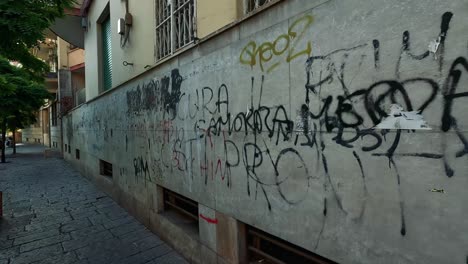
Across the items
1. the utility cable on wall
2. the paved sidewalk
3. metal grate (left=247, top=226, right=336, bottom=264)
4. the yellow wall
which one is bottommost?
the paved sidewalk

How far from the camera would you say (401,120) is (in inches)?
69.2

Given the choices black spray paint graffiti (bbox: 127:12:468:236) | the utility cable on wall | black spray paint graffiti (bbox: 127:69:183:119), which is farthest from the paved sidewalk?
the utility cable on wall

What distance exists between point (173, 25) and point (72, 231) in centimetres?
386

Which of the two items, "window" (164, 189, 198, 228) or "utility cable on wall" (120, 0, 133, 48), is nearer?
"window" (164, 189, 198, 228)

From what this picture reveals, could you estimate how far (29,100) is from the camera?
15.0m

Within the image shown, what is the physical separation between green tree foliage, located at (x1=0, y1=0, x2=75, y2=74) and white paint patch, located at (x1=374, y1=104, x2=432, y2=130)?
4.12 meters

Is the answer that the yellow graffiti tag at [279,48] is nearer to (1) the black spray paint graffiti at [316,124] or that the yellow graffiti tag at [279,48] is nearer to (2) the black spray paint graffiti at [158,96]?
(1) the black spray paint graffiti at [316,124]

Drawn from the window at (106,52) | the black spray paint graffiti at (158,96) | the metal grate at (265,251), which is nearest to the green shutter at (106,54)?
the window at (106,52)

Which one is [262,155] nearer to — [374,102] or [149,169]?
[374,102]

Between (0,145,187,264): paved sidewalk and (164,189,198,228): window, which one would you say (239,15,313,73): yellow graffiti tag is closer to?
(164,189,198,228): window

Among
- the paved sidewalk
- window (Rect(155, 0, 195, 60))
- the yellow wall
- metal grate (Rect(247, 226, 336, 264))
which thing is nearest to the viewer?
metal grate (Rect(247, 226, 336, 264))

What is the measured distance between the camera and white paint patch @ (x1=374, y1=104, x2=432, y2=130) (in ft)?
5.50

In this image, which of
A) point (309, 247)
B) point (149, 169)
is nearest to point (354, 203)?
point (309, 247)

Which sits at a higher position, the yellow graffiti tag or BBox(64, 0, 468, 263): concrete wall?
the yellow graffiti tag
